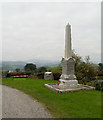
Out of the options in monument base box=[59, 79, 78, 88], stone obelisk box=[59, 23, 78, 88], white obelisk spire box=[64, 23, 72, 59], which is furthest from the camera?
white obelisk spire box=[64, 23, 72, 59]

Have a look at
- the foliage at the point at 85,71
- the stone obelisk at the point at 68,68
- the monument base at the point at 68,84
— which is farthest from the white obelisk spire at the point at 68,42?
the foliage at the point at 85,71

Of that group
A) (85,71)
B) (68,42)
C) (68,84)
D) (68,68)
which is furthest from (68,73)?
(85,71)

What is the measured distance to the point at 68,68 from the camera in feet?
39.5

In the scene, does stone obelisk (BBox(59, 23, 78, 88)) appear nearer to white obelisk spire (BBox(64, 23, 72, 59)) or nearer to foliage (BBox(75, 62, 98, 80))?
white obelisk spire (BBox(64, 23, 72, 59))

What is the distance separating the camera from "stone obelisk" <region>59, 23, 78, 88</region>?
11723 mm

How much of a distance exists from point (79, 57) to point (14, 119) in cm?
1691

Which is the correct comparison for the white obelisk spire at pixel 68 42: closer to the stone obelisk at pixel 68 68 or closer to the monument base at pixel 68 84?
the stone obelisk at pixel 68 68

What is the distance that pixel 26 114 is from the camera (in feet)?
19.0

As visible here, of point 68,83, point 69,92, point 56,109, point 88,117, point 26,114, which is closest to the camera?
point 88,117

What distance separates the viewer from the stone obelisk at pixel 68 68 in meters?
11.7

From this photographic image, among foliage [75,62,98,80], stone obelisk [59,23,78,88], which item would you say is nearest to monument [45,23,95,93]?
stone obelisk [59,23,78,88]

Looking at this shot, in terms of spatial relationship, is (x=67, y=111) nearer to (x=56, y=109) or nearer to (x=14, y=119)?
(x=56, y=109)

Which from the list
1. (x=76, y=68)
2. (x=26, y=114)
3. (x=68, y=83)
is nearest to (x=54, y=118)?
(x=26, y=114)

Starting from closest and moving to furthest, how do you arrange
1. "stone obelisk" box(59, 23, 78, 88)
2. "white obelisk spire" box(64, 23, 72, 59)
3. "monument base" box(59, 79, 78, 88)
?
"monument base" box(59, 79, 78, 88) < "stone obelisk" box(59, 23, 78, 88) < "white obelisk spire" box(64, 23, 72, 59)
